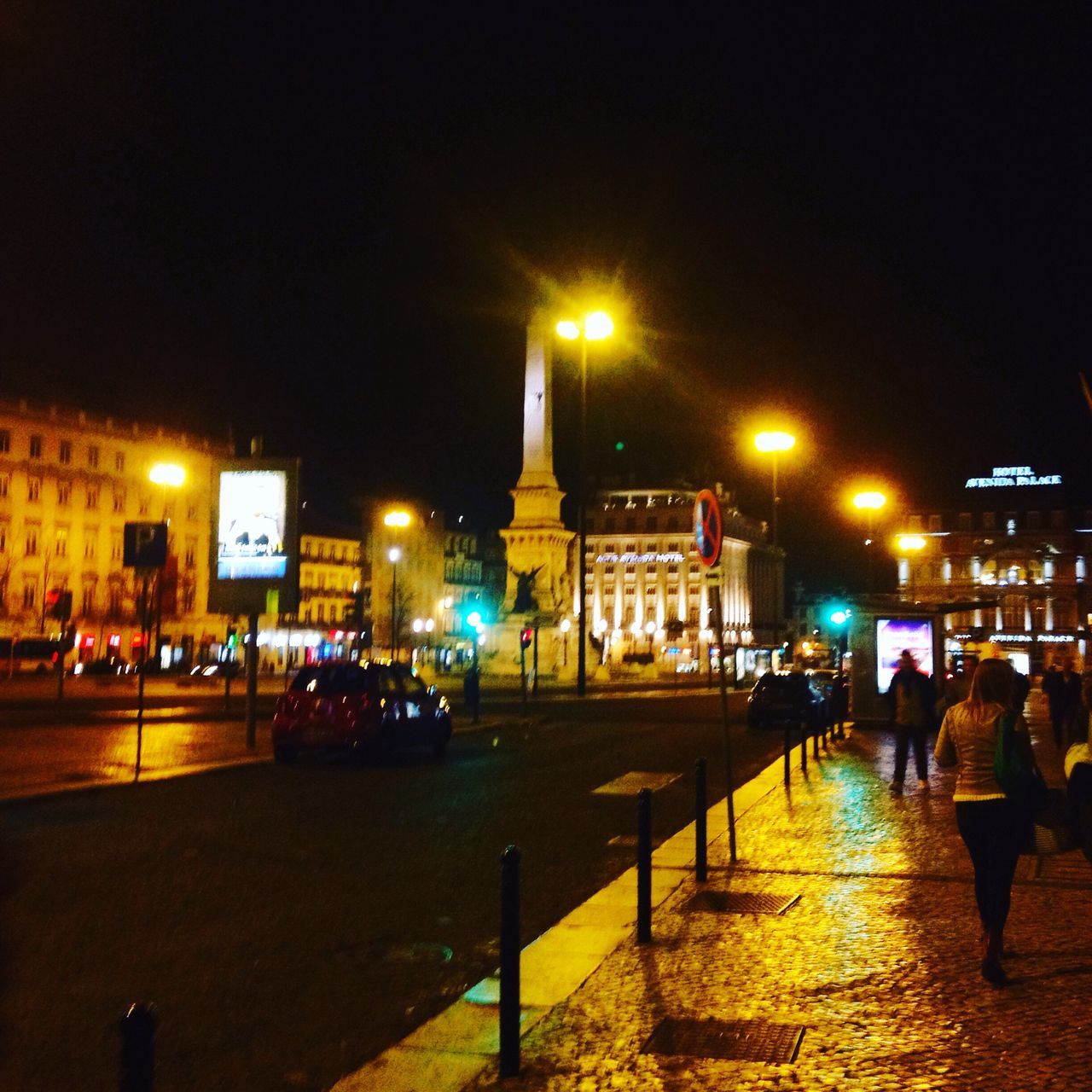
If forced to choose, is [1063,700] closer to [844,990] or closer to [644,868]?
[644,868]

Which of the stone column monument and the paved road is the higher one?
the stone column monument

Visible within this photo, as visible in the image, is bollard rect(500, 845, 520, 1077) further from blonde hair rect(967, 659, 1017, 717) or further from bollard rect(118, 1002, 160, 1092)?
blonde hair rect(967, 659, 1017, 717)

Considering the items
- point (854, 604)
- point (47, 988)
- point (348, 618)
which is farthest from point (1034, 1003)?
point (348, 618)

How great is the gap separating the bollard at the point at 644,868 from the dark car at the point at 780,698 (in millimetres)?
21049

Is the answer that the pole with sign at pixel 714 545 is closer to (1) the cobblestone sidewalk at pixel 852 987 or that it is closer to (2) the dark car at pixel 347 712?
(1) the cobblestone sidewalk at pixel 852 987

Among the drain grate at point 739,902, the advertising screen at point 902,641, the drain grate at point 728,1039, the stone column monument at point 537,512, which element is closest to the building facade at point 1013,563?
the stone column monument at point 537,512

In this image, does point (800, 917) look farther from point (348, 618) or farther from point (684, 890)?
point (348, 618)

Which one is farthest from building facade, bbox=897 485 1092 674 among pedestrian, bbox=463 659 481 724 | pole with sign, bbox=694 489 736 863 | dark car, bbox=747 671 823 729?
pole with sign, bbox=694 489 736 863

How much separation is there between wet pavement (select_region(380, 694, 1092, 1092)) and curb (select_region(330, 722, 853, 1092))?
0.19ft

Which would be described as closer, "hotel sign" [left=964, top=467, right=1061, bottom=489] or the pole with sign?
the pole with sign

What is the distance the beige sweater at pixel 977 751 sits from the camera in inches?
275

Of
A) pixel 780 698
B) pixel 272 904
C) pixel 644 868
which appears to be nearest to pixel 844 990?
pixel 644 868

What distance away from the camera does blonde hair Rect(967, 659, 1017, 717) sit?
23.4 ft

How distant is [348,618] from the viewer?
87625 mm
